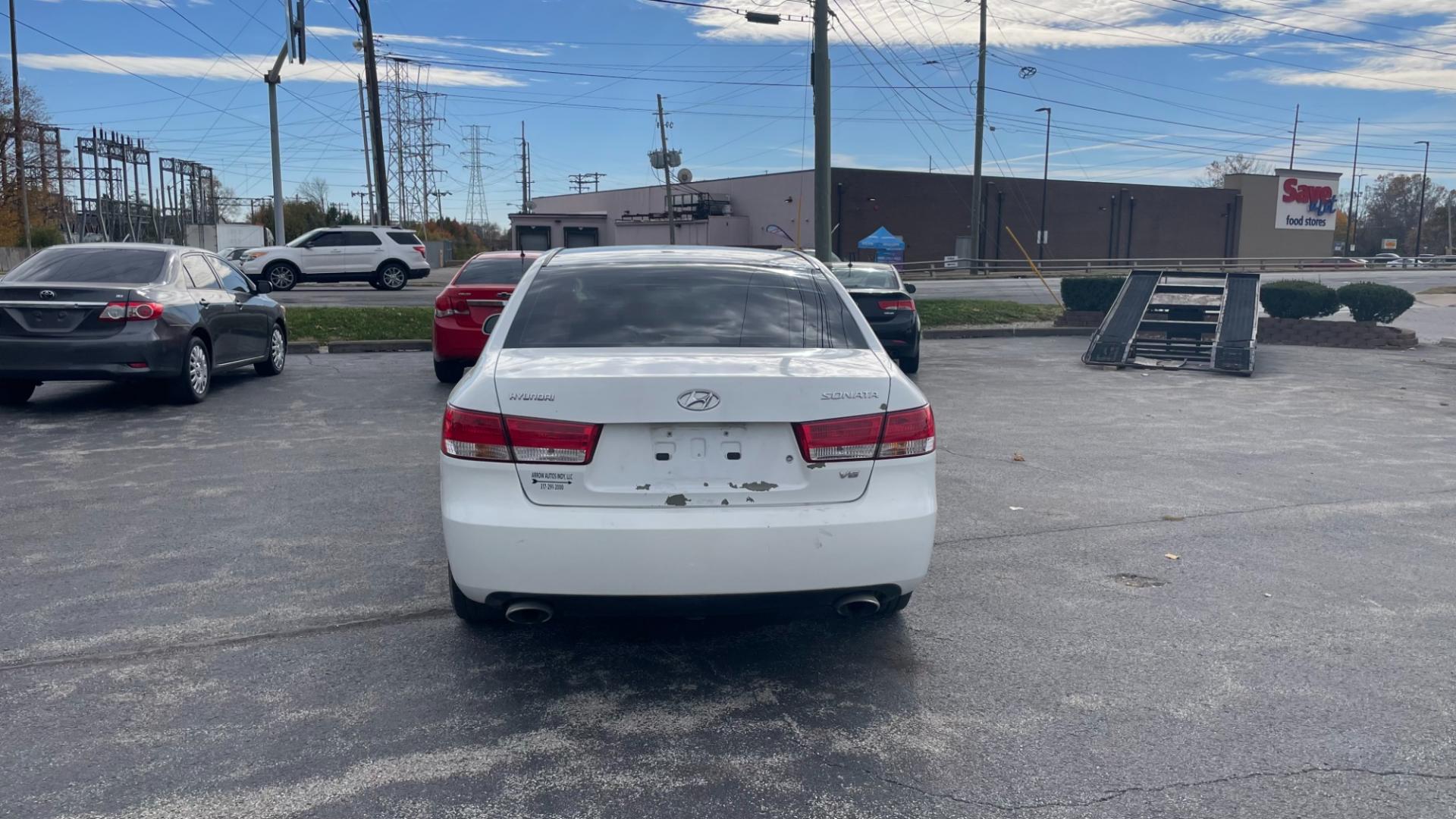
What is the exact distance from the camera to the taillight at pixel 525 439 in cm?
357

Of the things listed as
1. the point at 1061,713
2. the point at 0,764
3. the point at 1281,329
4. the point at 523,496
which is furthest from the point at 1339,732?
the point at 1281,329

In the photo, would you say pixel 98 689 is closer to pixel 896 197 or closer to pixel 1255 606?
pixel 1255 606

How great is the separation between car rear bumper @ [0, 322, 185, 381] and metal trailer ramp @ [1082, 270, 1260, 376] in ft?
37.9

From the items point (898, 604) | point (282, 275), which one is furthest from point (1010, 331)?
point (282, 275)

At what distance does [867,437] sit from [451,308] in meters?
8.16

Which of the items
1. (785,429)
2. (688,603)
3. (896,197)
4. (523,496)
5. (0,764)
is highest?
(896,197)

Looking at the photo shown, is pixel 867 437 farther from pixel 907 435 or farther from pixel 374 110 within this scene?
pixel 374 110

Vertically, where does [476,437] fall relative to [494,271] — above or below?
below

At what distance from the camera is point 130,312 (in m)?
9.22

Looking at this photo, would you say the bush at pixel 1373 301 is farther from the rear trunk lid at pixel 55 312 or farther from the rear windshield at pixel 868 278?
the rear trunk lid at pixel 55 312

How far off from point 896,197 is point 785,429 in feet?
189

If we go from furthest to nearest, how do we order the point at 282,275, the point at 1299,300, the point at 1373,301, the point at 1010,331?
the point at 282,275 < the point at 1010,331 < the point at 1299,300 < the point at 1373,301

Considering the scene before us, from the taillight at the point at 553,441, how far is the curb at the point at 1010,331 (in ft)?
53.3

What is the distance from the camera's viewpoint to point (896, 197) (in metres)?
59.3
